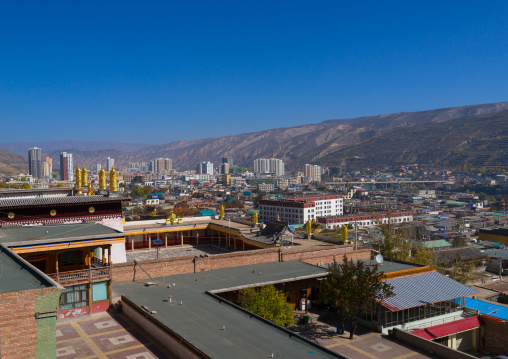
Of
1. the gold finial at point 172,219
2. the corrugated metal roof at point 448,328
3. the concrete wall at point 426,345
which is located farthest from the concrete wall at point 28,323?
the gold finial at point 172,219

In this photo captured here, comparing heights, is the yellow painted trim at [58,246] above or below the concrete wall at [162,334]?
above

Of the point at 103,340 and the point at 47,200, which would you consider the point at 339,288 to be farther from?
the point at 47,200

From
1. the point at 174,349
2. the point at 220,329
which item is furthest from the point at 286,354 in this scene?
the point at 174,349

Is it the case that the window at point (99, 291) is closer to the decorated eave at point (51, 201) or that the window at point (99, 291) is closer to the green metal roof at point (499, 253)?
the decorated eave at point (51, 201)

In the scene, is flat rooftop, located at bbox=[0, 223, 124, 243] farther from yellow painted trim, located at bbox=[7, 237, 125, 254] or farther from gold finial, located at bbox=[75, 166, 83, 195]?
gold finial, located at bbox=[75, 166, 83, 195]

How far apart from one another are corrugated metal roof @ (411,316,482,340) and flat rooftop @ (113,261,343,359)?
17.0ft

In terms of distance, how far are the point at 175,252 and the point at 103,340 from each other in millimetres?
16150

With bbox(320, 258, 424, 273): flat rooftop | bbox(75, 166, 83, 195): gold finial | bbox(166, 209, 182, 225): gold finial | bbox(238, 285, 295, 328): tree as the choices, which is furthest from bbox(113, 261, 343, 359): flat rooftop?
bbox(166, 209, 182, 225): gold finial

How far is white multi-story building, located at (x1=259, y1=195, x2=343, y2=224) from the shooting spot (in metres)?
116

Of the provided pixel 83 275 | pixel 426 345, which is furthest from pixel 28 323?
pixel 426 345

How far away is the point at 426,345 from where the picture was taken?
1742cm

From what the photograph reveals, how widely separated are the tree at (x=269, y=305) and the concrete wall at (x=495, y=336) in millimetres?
10994

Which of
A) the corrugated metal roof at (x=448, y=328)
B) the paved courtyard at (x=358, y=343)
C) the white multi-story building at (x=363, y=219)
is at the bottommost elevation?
the white multi-story building at (x=363, y=219)

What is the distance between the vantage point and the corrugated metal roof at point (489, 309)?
79.5ft
